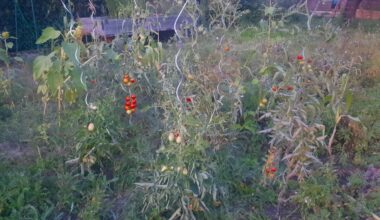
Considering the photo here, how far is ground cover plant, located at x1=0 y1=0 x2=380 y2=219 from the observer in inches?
113

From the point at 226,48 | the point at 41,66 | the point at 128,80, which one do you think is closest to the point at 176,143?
the point at 128,80

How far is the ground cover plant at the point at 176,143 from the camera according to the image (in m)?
2.88

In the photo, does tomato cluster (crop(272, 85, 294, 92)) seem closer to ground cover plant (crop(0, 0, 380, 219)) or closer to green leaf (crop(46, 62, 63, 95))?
ground cover plant (crop(0, 0, 380, 219))

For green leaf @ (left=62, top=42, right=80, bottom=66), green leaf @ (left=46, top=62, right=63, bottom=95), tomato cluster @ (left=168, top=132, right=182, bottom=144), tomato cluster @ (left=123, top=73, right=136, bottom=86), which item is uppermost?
green leaf @ (left=62, top=42, right=80, bottom=66)

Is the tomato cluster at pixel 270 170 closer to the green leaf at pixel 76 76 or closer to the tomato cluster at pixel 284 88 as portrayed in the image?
the tomato cluster at pixel 284 88

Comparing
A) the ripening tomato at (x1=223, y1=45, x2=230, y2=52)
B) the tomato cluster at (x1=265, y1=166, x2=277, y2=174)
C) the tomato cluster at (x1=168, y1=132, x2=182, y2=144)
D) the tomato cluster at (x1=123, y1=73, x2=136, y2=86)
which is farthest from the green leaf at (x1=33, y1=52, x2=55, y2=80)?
the tomato cluster at (x1=265, y1=166, x2=277, y2=174)

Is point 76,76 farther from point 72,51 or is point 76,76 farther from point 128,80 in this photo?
point 128,80

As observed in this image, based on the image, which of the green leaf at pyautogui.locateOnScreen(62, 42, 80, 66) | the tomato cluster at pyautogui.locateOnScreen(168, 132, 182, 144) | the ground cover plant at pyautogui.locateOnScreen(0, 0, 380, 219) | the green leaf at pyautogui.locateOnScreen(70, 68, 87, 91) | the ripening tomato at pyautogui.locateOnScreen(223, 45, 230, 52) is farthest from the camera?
the ripening tomato at pyautogui.locateOnScreen(223, 45, 230, 52)

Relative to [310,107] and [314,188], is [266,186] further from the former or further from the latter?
[310,107]

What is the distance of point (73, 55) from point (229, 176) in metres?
1.13

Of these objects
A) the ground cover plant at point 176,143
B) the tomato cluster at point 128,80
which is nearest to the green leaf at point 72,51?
the ground cover plant at point 176,143

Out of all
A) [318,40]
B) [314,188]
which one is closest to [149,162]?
[314,188]

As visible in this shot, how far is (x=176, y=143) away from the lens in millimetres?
2836

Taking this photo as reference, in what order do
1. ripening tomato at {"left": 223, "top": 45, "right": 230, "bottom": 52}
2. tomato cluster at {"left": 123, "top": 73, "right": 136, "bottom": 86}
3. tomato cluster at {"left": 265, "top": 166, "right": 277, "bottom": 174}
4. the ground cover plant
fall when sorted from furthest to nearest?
ripening tomato at {"left": 223, "top": 45, "right": 230, "bottom": 52}, tomato cluster at {"left": 123, "top": 73, "right": 136, "bottom": 86}, tomato cluster at {"left": 265, "top": 166, "right": 277, "bottom": 174}, the ground cover plant
